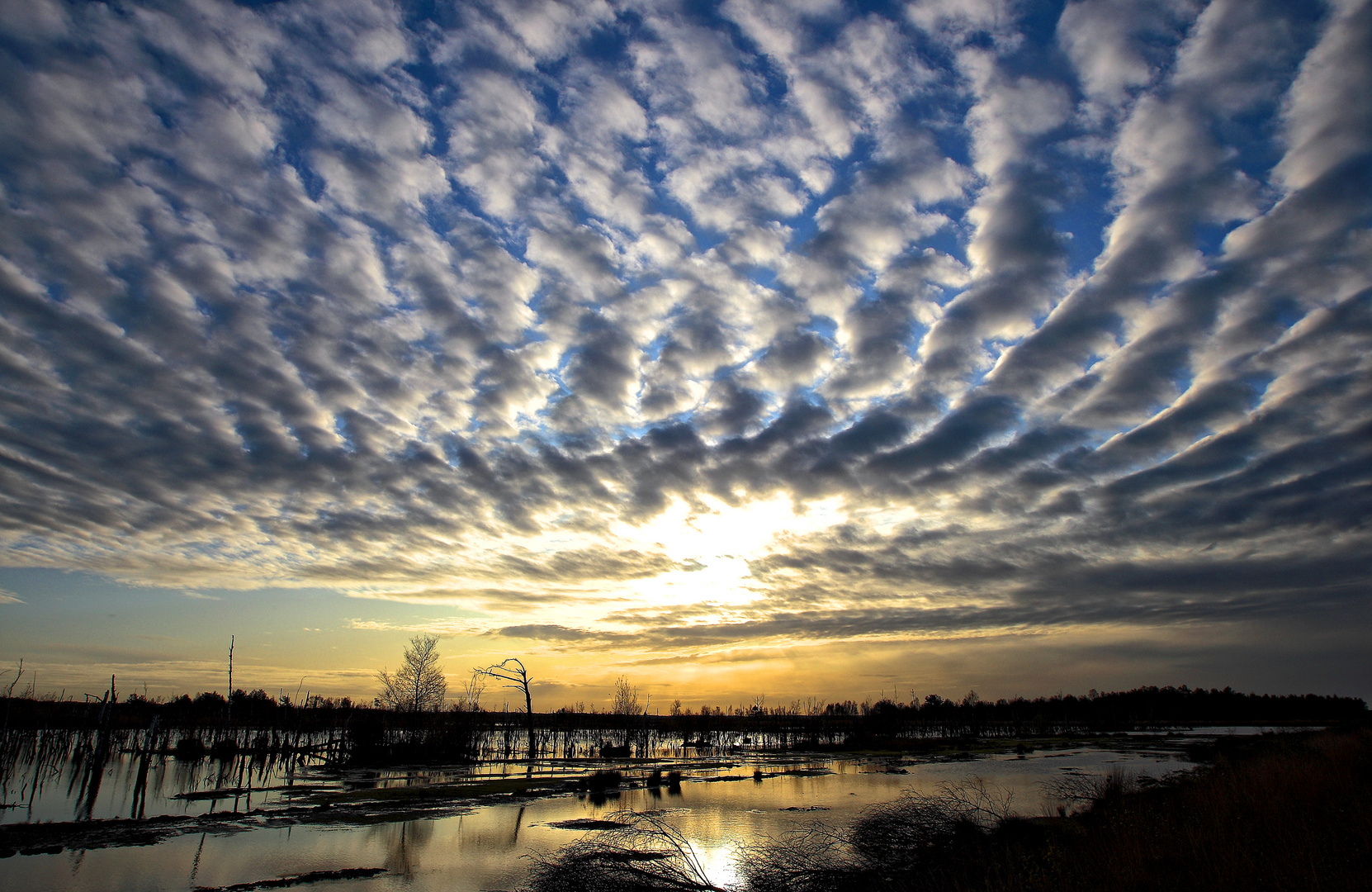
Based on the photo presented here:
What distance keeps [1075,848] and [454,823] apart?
2175cm

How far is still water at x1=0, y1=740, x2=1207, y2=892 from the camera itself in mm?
17375

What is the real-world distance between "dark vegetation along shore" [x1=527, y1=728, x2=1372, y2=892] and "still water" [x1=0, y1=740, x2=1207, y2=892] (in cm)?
178

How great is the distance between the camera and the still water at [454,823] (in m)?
17.4

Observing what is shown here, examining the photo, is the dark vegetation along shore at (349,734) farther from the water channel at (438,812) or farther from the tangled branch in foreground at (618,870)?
the tangled branch in foreground at (618,870)

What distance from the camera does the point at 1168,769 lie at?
43688mm

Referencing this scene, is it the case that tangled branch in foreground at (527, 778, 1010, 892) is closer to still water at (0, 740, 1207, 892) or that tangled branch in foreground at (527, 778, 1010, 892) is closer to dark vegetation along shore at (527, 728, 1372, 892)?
dark vegetation along shore at (527, 728, 1372, 892)

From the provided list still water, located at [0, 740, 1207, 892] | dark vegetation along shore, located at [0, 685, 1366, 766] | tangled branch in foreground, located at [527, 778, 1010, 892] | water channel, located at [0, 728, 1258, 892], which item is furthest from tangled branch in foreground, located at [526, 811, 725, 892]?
dark vegetation along shore, located at [0, 685, 1366, 766]

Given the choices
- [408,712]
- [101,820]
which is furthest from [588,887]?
[408,712]

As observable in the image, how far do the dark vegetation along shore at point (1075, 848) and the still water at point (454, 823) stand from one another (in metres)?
1.78

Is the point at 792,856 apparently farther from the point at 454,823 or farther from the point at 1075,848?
the point at 454,823

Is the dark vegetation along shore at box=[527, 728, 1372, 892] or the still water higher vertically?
the dark vegetation along shore at box=[527, 728, 1372, 892]

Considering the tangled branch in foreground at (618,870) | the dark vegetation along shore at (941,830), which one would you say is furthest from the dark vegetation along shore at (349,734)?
the tangled branch in foreground at (618,870)

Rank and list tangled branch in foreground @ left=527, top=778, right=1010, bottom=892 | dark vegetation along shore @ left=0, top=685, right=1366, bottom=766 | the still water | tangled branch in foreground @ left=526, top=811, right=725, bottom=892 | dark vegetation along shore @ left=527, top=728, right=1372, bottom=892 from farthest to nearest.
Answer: dark vegetation along shore @ left=0, top=685, right=1366, bottom=766, the still water, tangled branch in foreground @ left=527, top=778, right=1010, bottom=892, tangled branch in foreground @ left=526, top=811, right=725, bottom=892, dark vegetation along shore @ left=527, top=728, right=1372, bottom=892

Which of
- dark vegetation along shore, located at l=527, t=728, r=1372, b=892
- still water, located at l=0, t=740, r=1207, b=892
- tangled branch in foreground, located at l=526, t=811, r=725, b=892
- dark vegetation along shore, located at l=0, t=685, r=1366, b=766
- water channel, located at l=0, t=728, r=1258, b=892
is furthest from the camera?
dark vegetation along shore, located at l=0, t=685, r=1366, b=766
